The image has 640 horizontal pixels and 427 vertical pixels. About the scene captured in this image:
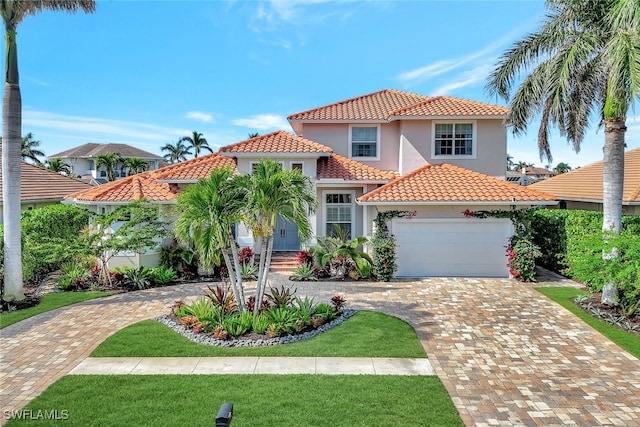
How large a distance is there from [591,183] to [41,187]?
33.6 m

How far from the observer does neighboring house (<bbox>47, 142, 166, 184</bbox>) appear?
187 feet

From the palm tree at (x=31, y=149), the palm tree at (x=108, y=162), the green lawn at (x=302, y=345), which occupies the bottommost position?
the green lawn at (x=302, y=345)

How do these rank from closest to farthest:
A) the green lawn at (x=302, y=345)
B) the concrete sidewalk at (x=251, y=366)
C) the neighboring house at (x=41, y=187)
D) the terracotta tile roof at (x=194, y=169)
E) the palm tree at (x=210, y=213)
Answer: the concrete sidewalk at (x=251, y=366) < the green lawn at (x=302, y=345) < the palm tree at (x=210, y=213) < the terracotta tile roof at (x=194, y=169) < the neighboring house at (x=41, y=187)

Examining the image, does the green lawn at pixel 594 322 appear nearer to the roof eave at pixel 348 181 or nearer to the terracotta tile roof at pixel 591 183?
the terracotta tile roof at pixel 591 183

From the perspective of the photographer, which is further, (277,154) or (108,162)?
(108,162)

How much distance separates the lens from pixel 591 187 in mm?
22078

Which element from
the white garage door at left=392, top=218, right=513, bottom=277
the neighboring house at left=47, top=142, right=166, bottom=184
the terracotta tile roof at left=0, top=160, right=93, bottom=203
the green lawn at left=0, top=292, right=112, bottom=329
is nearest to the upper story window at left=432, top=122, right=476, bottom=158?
the white garage door at left=392, top=218, right=513, bottom=277

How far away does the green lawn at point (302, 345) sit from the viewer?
27.3 ft

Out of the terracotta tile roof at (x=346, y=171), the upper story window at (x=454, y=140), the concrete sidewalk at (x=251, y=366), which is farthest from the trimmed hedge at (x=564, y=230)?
the concrete sidewalk at (x=251, y=366)

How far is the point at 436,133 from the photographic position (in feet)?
62.7

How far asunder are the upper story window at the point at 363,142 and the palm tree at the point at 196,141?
174ft

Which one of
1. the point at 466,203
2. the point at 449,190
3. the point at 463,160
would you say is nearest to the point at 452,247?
the point at 466,203

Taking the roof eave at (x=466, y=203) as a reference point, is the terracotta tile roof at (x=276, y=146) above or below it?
above

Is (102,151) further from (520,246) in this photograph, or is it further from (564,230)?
(564,230)
